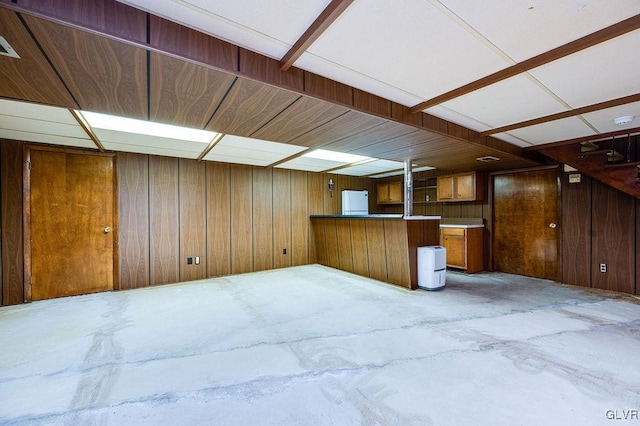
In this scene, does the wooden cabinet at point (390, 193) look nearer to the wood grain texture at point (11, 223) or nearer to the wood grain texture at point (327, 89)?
the wood grain texture at point (327, 89)

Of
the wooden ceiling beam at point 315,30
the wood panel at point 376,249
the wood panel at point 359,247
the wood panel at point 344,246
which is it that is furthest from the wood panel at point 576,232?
the wooden ceiling beam at point 315,30

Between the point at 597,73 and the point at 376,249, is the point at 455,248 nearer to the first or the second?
the point at 376,249

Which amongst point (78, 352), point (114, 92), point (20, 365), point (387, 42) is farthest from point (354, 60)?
point (20, 365)

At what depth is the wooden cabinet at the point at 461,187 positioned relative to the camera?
5.97m

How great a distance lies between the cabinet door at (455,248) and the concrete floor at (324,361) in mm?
1740

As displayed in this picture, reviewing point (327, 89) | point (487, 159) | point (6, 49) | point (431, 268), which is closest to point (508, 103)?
point (327, 89)

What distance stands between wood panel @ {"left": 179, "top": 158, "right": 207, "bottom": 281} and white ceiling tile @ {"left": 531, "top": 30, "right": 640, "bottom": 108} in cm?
528

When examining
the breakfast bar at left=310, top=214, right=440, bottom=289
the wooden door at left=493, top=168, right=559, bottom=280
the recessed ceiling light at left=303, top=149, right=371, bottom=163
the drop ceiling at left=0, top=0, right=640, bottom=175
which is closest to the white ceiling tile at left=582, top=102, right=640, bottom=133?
the drop ceiling at left=0, top=0, right=640, bottom=175

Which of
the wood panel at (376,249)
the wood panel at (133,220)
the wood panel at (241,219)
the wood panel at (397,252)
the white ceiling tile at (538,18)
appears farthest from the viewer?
the wood panel at (241,219)

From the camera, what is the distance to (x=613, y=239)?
434 centimetres

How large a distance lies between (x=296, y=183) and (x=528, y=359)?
543 cm

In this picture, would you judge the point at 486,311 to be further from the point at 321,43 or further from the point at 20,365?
the point at 20,365

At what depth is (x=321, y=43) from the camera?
1.86 m

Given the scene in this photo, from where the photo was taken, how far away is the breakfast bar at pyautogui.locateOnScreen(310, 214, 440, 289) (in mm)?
4465
